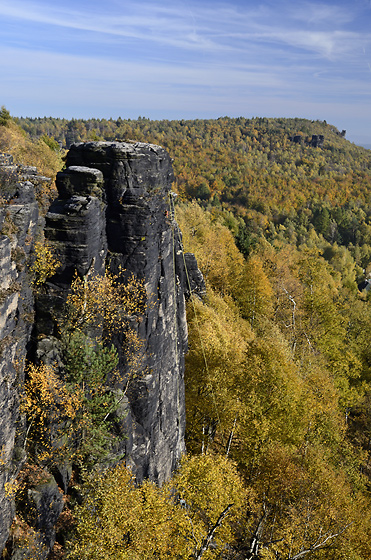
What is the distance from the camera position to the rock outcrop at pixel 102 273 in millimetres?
20312

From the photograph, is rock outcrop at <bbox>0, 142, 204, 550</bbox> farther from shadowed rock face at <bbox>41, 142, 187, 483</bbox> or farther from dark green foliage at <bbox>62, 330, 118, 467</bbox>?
dark green foliage at <bbox>62, 330, 118, 467</bbox>

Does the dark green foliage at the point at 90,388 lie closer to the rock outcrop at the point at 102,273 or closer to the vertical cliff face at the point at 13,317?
the rock outcrop at the point at 102,273

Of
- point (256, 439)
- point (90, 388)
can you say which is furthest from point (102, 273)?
point (256, 439)

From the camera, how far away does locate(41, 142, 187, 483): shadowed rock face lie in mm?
23625

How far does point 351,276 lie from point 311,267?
193 ft

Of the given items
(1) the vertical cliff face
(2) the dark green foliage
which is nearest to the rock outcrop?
(1) the vertical cliff face

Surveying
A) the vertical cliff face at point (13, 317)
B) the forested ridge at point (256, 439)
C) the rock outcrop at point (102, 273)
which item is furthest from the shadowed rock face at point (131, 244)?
the forested ridge at point (256, 439)

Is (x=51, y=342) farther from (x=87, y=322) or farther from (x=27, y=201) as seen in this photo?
(x=27, y=201)

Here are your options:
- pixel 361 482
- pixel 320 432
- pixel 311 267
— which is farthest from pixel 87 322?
pixel 311 267

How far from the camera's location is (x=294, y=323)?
2076 inches

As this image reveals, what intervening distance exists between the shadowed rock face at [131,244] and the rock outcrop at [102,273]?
0.07 metres

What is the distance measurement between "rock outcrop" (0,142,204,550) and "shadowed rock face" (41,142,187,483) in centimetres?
7

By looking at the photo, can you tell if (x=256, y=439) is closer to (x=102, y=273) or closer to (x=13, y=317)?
(x=102, y=273)

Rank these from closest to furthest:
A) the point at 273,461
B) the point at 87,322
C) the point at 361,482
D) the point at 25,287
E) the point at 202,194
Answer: the point at 25,287, the point at 87,322, the point at 273,461, the point at 361,482, the point at 202,194
